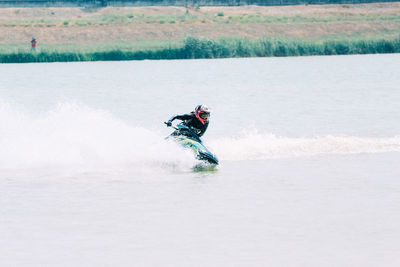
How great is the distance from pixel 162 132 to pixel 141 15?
55866 millimetres

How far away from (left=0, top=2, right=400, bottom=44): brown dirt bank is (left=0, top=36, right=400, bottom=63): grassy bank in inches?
286

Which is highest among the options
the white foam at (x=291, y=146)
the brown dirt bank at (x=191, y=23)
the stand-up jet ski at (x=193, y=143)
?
the stand-up jet ski at (x=193, y=143)

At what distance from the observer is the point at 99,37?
66.1 m

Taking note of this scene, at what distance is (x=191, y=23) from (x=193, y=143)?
2129 inches

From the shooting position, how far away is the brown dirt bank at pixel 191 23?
217 feet

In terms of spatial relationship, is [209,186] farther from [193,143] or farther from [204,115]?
[204,115]

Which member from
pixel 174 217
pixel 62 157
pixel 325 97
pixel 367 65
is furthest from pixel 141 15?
pixel 174 217

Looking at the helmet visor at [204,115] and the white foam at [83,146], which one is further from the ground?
the helmet visor at [204,115]

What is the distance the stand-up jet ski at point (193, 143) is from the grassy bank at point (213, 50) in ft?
125

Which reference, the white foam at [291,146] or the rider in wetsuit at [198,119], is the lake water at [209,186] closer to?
the white foam at [291,146]

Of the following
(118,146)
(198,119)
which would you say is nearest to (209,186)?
(198,119)

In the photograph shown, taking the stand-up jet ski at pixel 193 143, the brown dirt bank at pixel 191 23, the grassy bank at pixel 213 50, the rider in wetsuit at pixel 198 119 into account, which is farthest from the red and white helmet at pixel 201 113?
the brown dirt bank at pixel 191 23

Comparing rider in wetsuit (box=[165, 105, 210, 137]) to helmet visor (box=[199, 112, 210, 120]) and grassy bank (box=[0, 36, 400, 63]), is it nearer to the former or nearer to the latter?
helmet visor (box=[199, 112, 210, 120])

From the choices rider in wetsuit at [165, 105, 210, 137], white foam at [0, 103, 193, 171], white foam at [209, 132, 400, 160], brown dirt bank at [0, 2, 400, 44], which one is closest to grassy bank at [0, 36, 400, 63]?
brown dirt bank at [0, 2, 400, 44]
